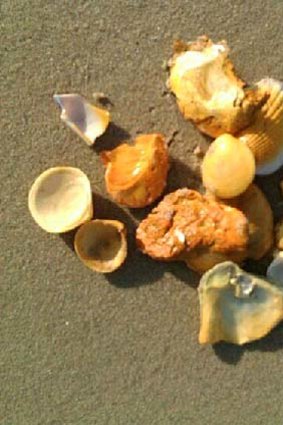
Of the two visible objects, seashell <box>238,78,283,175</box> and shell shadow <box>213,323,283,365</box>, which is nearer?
seashell <box>238,78,283,175</box>

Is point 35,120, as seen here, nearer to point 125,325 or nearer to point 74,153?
point 74,153

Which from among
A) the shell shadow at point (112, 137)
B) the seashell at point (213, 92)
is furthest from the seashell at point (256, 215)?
the shell shadow at point (112, 137)

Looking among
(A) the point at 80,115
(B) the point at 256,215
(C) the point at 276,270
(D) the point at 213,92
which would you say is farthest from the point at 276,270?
(A) the point at 80,115

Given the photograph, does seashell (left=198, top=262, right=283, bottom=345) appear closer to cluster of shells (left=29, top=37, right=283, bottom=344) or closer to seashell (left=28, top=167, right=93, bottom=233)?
cluster of shells (left=29, top=37, right=283, bottom=344)

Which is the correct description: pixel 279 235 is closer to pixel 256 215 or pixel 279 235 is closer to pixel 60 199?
pixel 256 215

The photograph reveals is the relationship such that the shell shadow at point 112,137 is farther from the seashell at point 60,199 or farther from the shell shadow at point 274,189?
the shell shadow at point 274,189

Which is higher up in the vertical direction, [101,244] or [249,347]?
[101,244]

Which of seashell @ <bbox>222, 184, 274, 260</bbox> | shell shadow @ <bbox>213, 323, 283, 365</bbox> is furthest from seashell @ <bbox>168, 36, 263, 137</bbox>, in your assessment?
shell shadow @ <bbox>213, 323, 283, 365</bbox>
